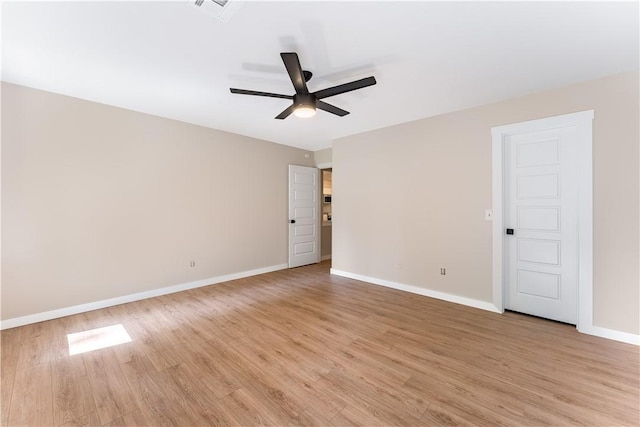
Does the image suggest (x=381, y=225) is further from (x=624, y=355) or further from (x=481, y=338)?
(x=624, y=355)

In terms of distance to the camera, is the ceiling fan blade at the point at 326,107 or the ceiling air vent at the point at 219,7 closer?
the ceiling air vent at the point at 219,7

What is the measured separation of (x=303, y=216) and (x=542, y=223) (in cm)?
414

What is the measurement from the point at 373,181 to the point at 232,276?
309cm

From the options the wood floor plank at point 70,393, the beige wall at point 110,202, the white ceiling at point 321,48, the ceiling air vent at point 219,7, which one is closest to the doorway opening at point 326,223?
the beige wall at point 110,202

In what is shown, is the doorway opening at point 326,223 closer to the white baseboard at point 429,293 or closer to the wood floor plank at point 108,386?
the white baseboard at point 429,293

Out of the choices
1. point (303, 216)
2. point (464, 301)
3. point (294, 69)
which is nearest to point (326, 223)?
point (303, 216)

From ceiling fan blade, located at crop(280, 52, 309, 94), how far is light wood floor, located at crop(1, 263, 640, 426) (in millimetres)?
2426

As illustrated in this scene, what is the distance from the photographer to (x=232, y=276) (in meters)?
4.78

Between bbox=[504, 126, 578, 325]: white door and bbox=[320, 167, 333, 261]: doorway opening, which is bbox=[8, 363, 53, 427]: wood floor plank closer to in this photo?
bbox=[504, 126, 578, 325]: white door

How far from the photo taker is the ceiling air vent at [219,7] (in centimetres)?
173

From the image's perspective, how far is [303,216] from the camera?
5.92 m

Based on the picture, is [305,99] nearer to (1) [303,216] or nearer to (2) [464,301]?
(2) [464,301]

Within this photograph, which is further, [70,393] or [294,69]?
[294,69]

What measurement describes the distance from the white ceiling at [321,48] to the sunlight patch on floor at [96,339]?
270cm
